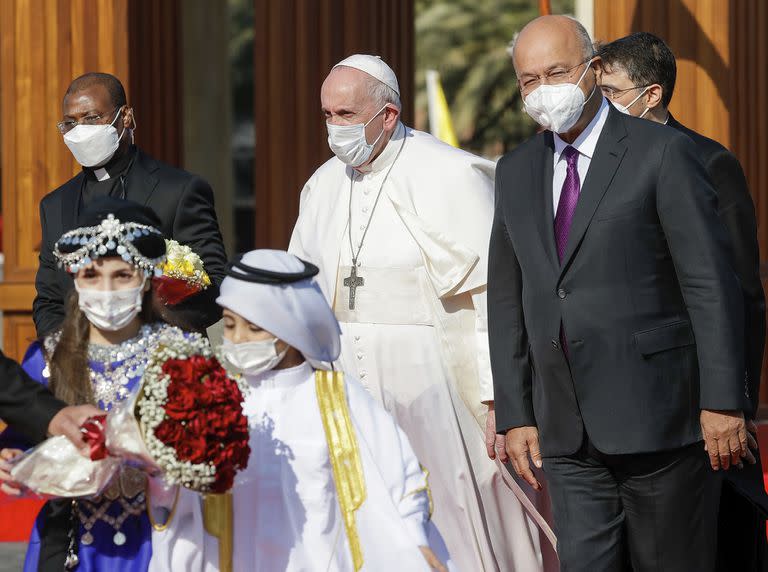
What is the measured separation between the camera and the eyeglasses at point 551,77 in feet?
14.9

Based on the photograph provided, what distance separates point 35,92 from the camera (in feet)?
29.2

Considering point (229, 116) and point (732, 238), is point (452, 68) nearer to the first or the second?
point (229, 116)

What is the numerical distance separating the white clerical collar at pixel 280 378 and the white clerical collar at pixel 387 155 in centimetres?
171

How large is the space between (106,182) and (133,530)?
1914 millimetres

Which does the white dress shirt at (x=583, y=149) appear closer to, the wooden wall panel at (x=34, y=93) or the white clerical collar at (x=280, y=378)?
the white clerical collar at (x=280, y=378)

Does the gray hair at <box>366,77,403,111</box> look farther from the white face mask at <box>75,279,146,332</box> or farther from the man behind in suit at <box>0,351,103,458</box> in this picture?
the man behind in suit at <box>0,351,103,458</box>

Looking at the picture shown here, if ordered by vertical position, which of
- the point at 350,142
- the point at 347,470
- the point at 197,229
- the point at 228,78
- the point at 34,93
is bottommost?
the point at 347,470

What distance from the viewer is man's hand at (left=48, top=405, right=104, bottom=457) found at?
3.79 meters

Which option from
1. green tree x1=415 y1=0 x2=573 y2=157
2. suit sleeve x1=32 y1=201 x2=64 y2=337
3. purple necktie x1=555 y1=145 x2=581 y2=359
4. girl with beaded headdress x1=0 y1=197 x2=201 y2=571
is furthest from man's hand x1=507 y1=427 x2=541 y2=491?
green tree x1=415 y1=0 x2=573 y2=157

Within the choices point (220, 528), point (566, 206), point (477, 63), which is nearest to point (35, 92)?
point (566, 206)

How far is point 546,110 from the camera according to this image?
4.46 meters

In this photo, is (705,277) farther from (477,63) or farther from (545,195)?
(477,63)

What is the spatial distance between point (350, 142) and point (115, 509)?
1945mm

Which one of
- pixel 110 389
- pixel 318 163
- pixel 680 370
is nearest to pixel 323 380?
pixel 110 389
